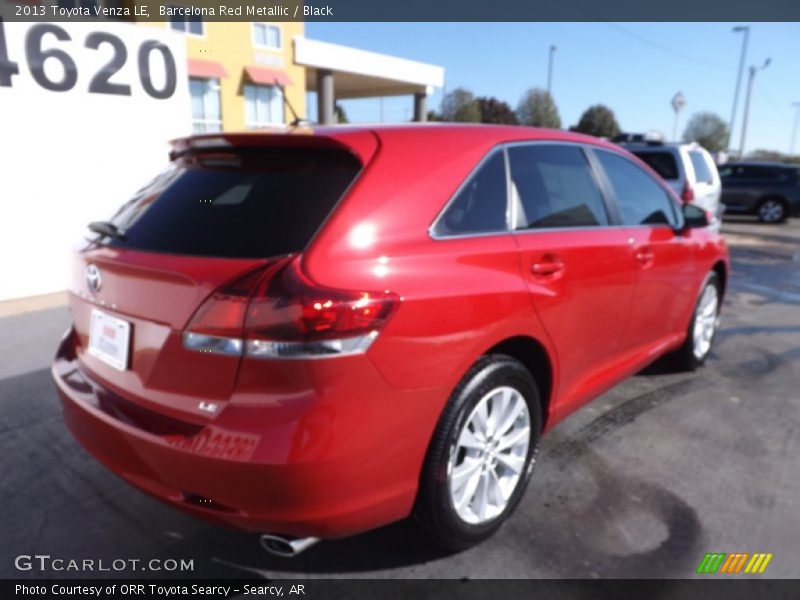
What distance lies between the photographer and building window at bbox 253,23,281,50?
21312 mm

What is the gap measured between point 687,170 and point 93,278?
9.22 m

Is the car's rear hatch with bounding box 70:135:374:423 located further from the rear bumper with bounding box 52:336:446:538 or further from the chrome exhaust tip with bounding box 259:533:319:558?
the chrome exhaust tip with bounding box 259:533:319:558

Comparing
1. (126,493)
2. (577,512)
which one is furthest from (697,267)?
(126,493)

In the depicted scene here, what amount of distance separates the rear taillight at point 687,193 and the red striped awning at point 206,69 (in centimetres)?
1565

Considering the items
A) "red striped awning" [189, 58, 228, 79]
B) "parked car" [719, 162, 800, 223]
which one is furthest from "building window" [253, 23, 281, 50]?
"parked car" [719, 162, 800, 223]

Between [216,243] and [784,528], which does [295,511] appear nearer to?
[216,243]

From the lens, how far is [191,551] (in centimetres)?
245

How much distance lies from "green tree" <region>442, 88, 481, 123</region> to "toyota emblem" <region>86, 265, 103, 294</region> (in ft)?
158

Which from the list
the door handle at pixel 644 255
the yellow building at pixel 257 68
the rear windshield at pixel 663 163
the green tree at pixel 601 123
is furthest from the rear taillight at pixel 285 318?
the green tree at pixel 601 123

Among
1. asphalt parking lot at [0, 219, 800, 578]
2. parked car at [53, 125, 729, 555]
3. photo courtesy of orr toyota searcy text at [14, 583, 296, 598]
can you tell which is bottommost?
photo courtesy of orr toyota searcy text at [14, 583, 296, 598]

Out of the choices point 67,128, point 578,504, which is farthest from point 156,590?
point 67,128

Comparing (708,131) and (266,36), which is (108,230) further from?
(708,131)

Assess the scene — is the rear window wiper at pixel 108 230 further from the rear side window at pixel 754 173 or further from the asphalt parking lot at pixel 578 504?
the rear side window at pixel 754 173

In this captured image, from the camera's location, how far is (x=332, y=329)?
1824 mm
